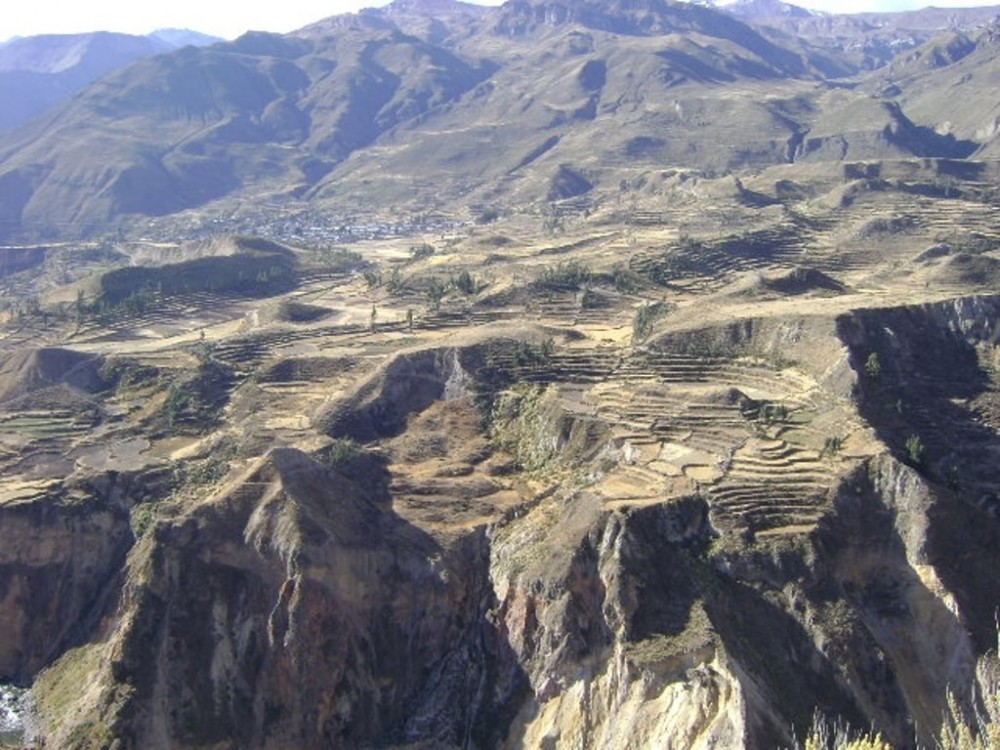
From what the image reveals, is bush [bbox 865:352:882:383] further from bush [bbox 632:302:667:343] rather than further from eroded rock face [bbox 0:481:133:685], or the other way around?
eroded rock face [bbox 0:481:133:685]

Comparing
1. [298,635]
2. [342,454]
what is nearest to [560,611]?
[298,635]

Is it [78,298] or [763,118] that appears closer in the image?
[78,298]

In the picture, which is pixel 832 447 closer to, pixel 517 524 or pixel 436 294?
pixel 517 524

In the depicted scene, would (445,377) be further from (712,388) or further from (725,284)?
(725,284)

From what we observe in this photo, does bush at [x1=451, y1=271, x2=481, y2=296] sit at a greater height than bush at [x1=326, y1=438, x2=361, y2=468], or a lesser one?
greater

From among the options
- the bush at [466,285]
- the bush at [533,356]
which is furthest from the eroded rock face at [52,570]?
the bush at [466,285]

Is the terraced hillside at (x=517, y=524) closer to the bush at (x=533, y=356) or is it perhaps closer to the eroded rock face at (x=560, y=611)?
the eroded rock face at (x=560, y=611)

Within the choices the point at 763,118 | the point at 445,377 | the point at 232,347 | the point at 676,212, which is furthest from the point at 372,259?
the point at 763,118

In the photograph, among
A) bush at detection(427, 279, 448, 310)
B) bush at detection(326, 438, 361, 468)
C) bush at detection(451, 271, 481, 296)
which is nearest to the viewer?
bush at detection(326, 438, 361, 468)

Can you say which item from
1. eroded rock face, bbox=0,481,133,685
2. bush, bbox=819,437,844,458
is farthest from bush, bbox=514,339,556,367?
eroded rock face, bbox=0,481,133,685
